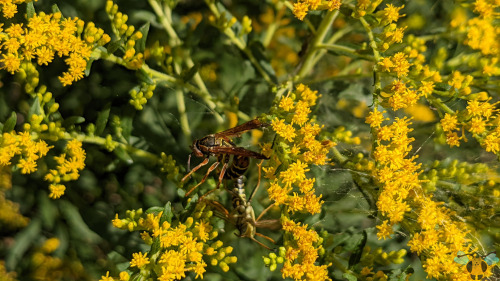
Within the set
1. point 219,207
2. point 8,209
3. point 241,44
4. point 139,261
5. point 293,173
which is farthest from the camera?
point 241,44

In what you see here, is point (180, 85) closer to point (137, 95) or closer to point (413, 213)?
point (137, 95)

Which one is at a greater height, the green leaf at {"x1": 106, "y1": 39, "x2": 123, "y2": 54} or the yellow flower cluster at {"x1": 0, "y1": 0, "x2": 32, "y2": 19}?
the yellow flower cluster at {"x1": 0, "y1": 0, "x2": 32, "y2": 19}

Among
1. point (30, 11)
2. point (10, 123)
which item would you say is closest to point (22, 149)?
point (10, 123)

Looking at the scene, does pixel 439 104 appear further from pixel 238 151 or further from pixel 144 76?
pixel 144 76

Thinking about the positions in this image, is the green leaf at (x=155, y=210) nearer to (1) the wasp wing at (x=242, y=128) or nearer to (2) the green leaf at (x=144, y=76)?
(1) the wasp wing at (x=242, y=128)

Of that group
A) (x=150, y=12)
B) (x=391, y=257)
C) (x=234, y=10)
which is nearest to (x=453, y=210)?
(x=391, y=257)

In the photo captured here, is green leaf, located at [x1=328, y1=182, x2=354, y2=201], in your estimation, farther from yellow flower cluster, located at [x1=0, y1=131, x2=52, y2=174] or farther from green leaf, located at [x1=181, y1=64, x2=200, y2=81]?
yellow flower cluster, located at [x1=0, y1=131, x2=52, y2=174]

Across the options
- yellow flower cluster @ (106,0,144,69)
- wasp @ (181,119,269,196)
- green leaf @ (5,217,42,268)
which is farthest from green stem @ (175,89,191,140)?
green leaf @ (5,217,42,268)
